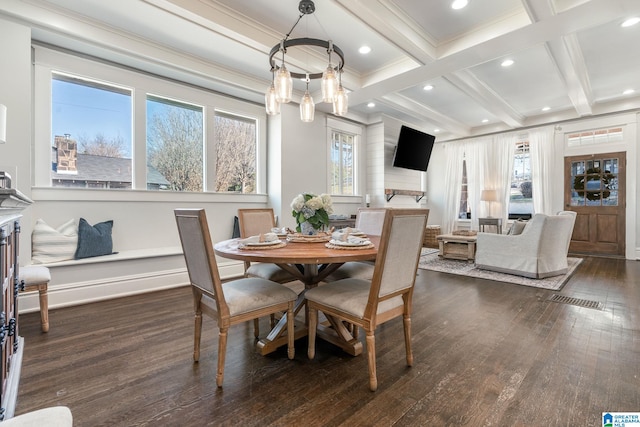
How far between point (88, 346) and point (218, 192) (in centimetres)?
258

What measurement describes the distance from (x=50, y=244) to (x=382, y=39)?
4.05 meters

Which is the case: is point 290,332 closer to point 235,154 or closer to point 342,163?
point 235,154

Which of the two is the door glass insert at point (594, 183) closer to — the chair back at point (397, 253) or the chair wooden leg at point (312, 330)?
the chair back at point (397, 253)

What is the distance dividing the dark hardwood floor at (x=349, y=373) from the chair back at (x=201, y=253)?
1.70 ft

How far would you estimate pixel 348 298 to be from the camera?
1783 mm

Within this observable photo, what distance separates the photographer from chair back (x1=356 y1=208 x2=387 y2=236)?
3.05m

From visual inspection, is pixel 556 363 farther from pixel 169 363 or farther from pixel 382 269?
pixel 169 363

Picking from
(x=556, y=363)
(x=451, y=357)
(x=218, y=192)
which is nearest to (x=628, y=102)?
(x=556, y=363)

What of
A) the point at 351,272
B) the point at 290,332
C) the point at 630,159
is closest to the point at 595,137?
the point at 630,159

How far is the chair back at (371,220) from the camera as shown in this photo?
3.05 m

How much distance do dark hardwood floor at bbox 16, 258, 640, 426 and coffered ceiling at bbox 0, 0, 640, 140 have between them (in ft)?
8.91

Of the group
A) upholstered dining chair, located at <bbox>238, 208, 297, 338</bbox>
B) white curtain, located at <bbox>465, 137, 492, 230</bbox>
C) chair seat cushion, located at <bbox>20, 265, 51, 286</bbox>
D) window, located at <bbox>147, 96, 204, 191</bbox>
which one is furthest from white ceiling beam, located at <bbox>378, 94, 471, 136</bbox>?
chair seat cushion, located at <bbox>20, 265, 51, 286</bbox>

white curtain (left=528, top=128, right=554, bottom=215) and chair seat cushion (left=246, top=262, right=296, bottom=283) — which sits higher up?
white curtain (left=528, top=128, right=554, bottom=215)

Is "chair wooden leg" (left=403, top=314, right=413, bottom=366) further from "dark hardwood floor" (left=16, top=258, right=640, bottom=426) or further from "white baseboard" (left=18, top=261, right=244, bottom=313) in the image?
"white baseboard" (left=18, top=261, right=244, bottom=313)
